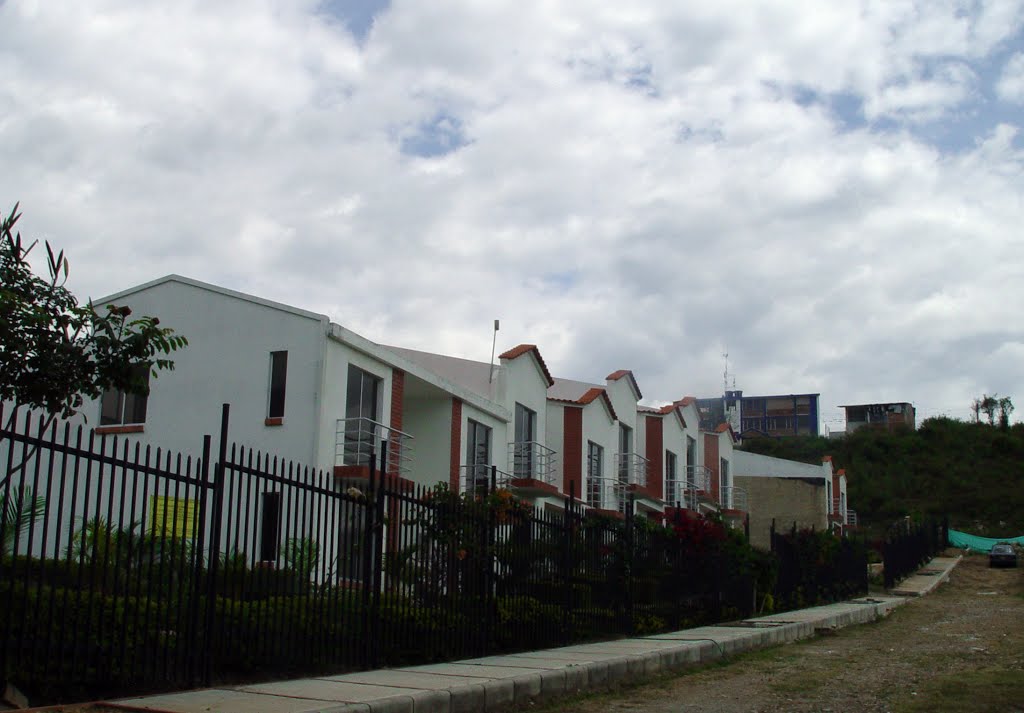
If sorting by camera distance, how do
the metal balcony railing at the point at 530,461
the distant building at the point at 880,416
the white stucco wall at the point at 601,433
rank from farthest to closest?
the distant building at the point at 880,416 → the white stucco wall at the point at 601,433 → the metal balcony railing at the point at 530,461

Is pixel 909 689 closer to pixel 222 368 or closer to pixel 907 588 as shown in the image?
pixel 222 368

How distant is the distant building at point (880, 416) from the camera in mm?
98625

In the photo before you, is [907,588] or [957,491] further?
[957,491]

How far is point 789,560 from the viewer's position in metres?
22.2

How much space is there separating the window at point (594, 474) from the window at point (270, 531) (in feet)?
92.0

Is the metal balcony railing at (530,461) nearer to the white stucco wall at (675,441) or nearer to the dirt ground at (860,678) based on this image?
the white stucco wall at (675,441)

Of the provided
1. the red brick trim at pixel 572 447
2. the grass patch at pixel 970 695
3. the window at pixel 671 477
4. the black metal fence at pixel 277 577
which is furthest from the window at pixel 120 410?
the window at pixel 671 477

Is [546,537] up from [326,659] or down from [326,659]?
up

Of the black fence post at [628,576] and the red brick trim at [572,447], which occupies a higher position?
the red brick trim at [572,447]

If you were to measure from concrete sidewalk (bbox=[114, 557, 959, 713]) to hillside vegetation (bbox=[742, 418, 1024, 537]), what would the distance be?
59460mm

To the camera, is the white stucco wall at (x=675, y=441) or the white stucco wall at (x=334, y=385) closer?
the white stucco wall at (x=334, y=385)

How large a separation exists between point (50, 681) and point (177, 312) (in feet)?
58.6

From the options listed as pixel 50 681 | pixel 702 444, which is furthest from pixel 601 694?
pixel 702 444

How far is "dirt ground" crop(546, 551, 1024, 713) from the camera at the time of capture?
9.27m
